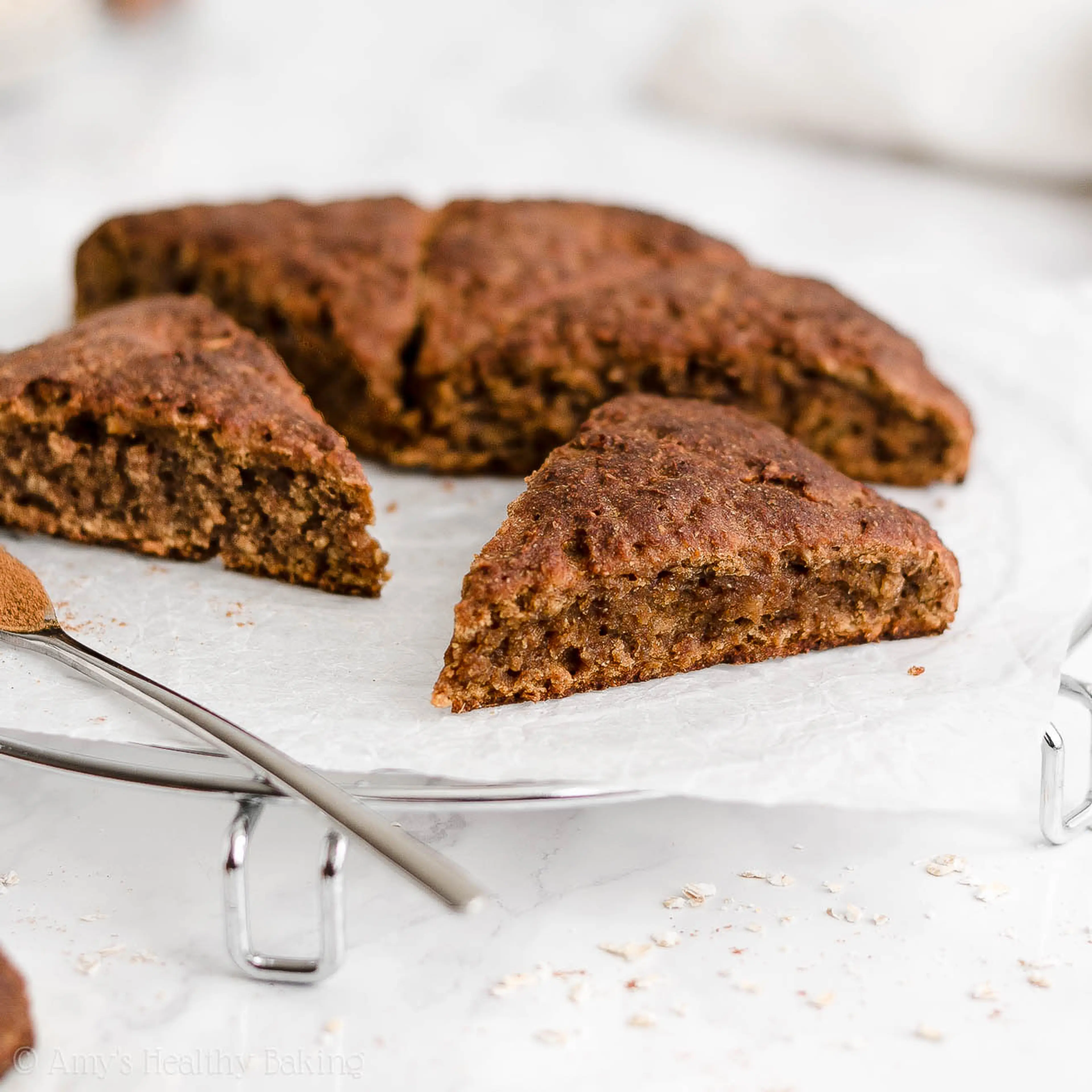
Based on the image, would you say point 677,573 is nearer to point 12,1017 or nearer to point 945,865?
point 945,865

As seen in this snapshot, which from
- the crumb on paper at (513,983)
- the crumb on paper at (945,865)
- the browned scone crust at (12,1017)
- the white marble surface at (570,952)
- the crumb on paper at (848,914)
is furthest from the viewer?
the crumb on paper at (945,865)

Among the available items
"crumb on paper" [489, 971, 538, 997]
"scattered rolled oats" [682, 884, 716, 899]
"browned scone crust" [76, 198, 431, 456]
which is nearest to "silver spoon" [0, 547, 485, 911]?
"crumb on paper" [489, 971, 538, 997]

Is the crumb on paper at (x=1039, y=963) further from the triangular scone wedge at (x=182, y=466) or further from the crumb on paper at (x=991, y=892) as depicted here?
the triangular scone wedge at (x=182, y=466)

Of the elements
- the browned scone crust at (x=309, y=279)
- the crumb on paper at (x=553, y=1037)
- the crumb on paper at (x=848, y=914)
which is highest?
the browned scone crust at (x=309, y=279)

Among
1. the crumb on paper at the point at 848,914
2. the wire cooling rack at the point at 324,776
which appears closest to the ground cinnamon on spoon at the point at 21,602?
the wire cooling rack at the point at 324,776

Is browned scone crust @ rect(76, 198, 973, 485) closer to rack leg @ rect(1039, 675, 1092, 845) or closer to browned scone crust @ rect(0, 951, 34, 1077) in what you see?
rack leg @ rect(1039, 675, 1092, 845)

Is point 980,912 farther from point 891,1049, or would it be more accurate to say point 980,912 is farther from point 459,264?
point 459,264
